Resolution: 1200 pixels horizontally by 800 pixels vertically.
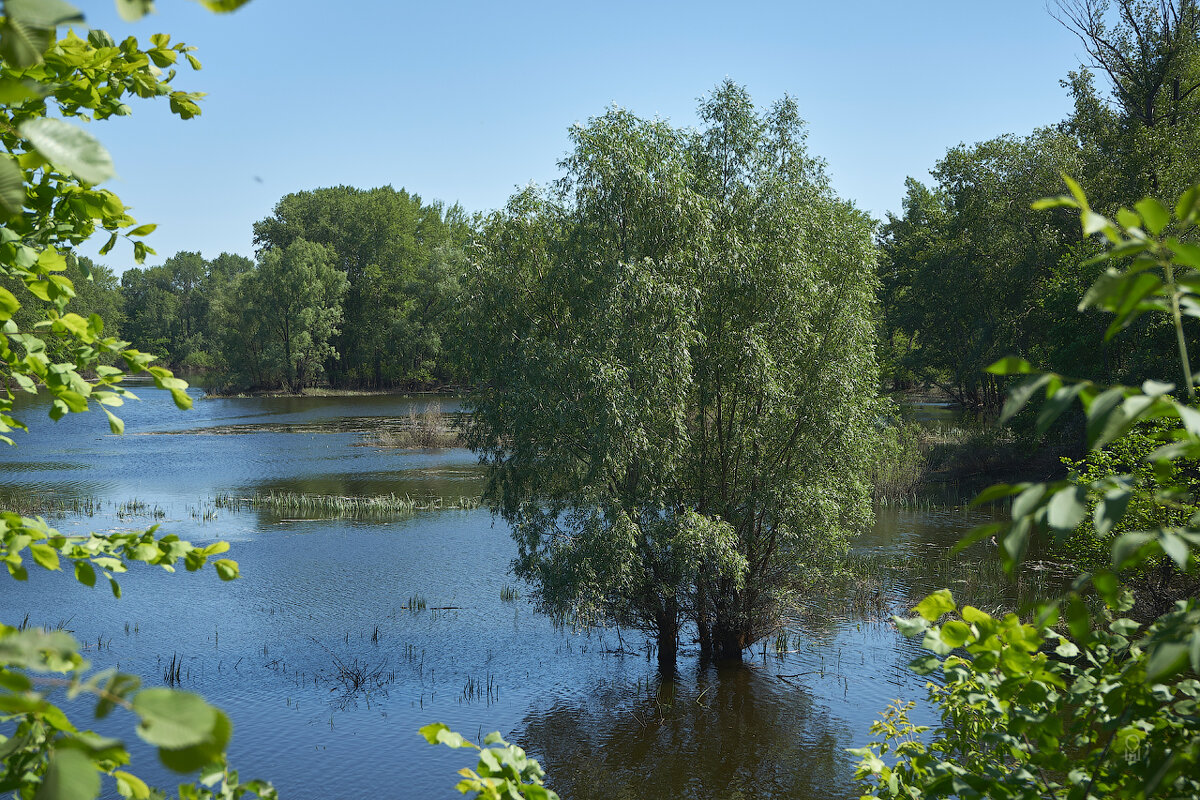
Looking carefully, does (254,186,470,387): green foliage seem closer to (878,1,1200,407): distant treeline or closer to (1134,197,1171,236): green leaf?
(878,1,1200,407): distant treeline

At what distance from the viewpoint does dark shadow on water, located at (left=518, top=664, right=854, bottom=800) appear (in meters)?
11.9

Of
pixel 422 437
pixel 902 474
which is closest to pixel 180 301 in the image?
pixel 422 437

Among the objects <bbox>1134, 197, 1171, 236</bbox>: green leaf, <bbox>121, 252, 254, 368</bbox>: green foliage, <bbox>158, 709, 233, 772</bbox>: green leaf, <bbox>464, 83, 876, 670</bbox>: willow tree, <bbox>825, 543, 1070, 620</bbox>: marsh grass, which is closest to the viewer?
<bbox>158, 709, 233, 772</bbox>: green leaf

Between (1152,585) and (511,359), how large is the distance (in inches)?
444

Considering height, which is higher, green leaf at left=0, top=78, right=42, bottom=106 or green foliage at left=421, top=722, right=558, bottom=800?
green leaf at left=0, top=78, right=42, bottom=106

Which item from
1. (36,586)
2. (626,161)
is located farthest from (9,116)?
(36,586)

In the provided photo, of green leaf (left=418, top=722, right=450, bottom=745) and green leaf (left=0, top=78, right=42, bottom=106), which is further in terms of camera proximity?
green leaf (left=418, top=722, right=450, bottom=745)

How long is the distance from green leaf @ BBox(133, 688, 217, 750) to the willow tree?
1200cm

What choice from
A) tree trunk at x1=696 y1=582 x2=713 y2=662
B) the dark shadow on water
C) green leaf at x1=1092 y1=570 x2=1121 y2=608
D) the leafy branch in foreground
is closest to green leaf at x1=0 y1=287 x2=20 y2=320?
the leafy branch in foreground

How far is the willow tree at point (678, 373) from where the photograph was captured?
1348 centimetres

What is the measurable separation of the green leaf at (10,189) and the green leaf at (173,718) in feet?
2.20

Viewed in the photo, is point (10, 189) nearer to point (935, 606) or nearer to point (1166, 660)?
point (1166, 660)

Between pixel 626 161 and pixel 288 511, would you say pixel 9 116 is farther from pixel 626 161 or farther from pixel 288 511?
pixel 288 511

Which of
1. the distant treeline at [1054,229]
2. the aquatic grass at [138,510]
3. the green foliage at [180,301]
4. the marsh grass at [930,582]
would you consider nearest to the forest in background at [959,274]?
the distant treeline at [1054,229]
